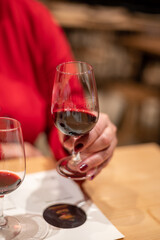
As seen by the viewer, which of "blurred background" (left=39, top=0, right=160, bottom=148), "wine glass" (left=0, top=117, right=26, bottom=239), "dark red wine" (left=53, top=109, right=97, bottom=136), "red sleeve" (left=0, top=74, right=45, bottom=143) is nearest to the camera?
"wine glass" (left=0, top=117, right=26, bottom=239)

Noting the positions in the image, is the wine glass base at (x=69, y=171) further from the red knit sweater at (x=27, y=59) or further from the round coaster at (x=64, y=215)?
the red knit sweater at (x=27, y=59)

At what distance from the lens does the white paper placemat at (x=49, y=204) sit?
671 mm

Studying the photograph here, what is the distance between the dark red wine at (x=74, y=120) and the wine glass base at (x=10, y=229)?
9.3 inches

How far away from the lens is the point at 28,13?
127 centimetres

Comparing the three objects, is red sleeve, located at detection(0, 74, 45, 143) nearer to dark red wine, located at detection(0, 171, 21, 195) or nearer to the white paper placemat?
the white paper placemat

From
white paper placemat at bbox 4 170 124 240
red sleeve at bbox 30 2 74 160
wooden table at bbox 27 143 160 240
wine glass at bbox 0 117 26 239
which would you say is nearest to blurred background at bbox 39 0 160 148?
red sleeve at bbox 30 2 74 160

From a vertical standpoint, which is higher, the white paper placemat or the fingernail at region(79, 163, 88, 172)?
the fingernail at region(79, 163, 88, 172)

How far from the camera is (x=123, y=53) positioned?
394cm

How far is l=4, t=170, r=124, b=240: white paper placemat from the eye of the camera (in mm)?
671

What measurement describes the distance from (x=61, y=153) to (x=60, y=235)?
31cm

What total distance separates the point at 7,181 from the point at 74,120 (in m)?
0.20

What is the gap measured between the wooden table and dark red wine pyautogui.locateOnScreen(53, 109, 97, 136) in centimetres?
22

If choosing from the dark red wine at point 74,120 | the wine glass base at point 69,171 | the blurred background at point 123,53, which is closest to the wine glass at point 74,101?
the dark red wine at point 74,120

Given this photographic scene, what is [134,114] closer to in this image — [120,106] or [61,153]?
[120,106]
